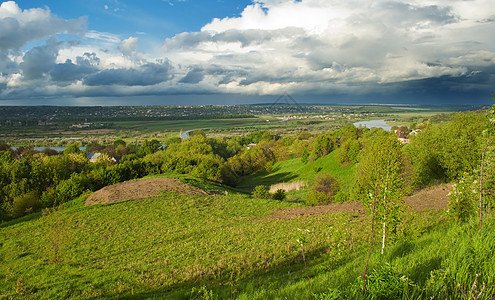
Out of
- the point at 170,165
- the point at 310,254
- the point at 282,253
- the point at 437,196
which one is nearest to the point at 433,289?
the point at 310,254

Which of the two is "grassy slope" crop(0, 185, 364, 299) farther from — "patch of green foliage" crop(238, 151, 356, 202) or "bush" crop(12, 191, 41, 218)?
"patch of green foliage" crop(238, 151, 356, 202)

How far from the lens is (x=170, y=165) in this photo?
5153cm

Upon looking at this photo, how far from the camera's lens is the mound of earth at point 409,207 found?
57.2ft

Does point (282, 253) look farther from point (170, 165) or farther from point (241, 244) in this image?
point (170, 165)

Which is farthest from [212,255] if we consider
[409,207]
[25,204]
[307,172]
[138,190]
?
[307,172]

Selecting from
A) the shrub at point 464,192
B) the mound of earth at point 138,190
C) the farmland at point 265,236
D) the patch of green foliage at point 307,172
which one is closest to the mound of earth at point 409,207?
the farmland at point 265,236

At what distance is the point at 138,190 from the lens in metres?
30.2

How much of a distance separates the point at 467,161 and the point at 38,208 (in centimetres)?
4681

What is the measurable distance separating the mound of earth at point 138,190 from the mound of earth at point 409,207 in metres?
12.2

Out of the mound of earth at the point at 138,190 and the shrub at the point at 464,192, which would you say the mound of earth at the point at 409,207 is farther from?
the mound of earth at the point at 138,190

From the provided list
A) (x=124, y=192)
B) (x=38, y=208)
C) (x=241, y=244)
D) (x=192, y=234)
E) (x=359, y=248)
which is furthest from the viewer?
(x=38, y=208)

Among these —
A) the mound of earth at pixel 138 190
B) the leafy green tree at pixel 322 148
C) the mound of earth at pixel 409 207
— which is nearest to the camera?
the mound of earth at pixel 409 207

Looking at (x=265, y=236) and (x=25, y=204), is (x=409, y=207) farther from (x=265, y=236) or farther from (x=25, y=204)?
(x=25, y=204)

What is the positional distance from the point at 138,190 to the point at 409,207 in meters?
25.6
